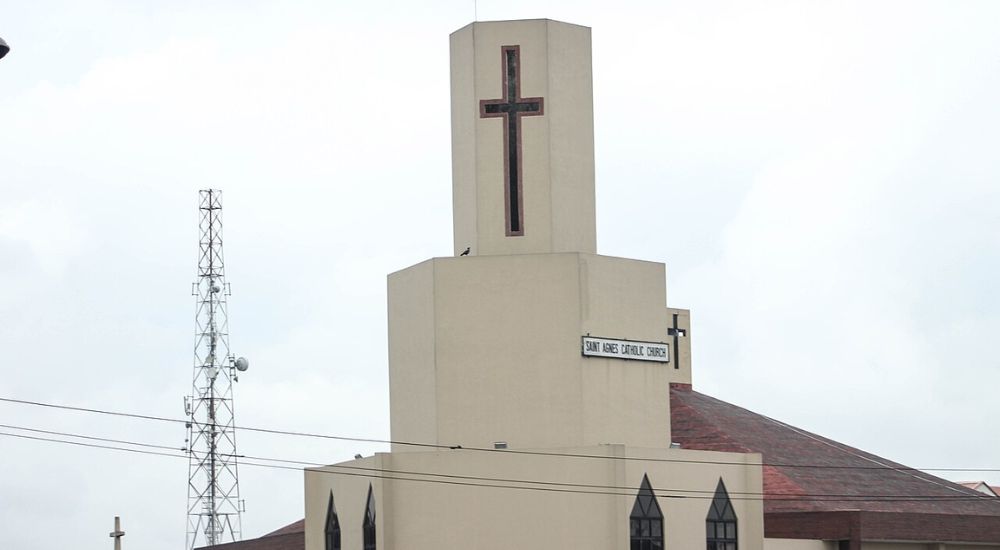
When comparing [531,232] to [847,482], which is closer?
[531,232]

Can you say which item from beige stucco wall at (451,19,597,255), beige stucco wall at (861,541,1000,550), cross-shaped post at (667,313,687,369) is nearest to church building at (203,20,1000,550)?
beige stucco wall at (451,19,597,255)

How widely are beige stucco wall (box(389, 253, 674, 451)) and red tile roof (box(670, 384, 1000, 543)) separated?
21.1ft

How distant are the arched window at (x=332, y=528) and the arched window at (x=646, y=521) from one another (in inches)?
338

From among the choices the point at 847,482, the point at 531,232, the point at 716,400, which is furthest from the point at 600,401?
the point at 716,400

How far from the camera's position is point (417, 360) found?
157ft

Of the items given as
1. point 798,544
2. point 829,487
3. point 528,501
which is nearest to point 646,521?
point 528,501

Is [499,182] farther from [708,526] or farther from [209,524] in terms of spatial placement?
[209,524]

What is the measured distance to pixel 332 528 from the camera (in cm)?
4925

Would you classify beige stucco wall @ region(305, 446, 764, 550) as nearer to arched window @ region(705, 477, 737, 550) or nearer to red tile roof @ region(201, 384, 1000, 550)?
arched window @ region(705, 477, 737, 550)

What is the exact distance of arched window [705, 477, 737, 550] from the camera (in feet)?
155

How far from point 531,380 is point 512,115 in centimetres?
736

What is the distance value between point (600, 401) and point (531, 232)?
4990 millimetres

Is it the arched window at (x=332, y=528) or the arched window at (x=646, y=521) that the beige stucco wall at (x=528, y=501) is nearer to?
the arched window at (x=646, y=521)

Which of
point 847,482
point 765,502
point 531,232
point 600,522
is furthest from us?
point 847,482
